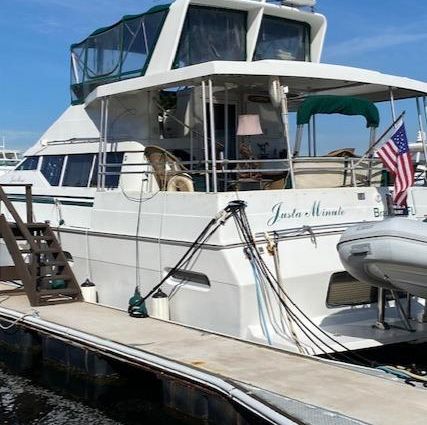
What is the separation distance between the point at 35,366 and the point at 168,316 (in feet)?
6.55

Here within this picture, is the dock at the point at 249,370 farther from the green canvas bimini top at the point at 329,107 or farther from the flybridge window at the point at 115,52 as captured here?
the flybridge window at the point at 115,52

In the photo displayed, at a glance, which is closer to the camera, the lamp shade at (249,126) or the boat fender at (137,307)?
the boat fender at (137,307)

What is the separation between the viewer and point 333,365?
6516 mm

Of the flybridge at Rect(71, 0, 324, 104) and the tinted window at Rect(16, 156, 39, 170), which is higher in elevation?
the flybridge at Rect(71, 0, 324, 104)

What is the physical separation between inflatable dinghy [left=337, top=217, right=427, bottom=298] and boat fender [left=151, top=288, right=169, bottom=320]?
237cm

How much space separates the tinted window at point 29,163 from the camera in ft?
38.5

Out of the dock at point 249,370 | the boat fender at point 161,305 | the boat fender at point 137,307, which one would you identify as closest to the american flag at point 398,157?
the dock at point 249,370

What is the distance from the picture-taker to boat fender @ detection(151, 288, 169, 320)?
8.52 metres

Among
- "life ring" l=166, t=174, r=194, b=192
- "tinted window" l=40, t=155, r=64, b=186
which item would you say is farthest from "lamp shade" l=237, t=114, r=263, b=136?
"tinted window" l=40, t=155, r=64, b=186

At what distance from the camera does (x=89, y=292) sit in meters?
9.81

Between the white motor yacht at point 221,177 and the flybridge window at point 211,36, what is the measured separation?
20mm

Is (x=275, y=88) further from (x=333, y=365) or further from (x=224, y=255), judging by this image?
(x=333, y=365)

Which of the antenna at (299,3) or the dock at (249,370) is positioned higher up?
the antenna at (299,3)

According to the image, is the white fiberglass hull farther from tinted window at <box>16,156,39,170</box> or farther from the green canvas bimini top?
tinted window at <box>16,156,39,170</box>
